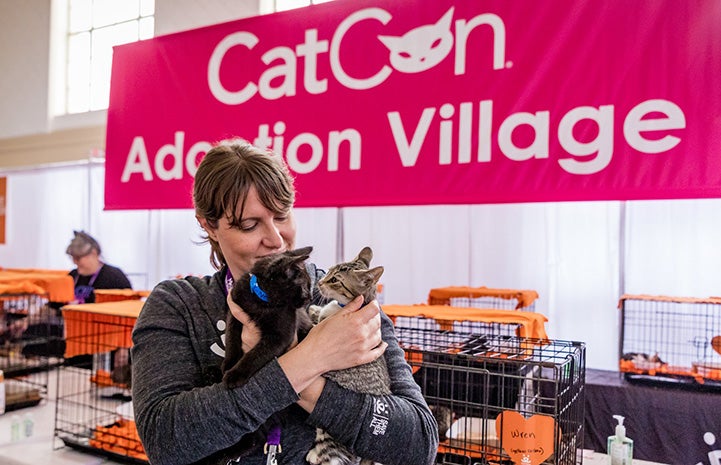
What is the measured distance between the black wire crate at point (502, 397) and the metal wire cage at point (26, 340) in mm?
1980

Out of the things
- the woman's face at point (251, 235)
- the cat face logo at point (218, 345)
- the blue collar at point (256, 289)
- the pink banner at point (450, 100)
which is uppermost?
the pink banner at point (450, 100)

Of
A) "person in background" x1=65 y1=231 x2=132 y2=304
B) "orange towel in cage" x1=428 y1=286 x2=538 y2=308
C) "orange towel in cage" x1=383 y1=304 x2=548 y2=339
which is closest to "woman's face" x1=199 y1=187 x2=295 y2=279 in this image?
"orange towel in cage" x1=383 y1=304 x2=548 y2=339

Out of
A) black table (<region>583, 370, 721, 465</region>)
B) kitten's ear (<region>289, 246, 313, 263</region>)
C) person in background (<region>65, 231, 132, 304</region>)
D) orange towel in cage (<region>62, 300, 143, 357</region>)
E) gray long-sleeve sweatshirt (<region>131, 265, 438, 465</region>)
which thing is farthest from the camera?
person in background (<region>65, 231, 132, 304</region>)

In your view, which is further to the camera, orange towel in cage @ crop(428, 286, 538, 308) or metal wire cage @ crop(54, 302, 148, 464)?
orange towel in cage @ crop(428, 286, 538, 308)

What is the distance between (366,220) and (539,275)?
158 centimetres

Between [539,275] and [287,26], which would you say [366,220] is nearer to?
[539,275]

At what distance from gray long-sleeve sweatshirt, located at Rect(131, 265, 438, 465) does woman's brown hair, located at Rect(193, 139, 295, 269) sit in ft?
0.56

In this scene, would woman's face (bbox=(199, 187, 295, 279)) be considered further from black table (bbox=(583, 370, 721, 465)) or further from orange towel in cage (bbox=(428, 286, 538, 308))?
black table (bbox=(583, 370, 721, 465))

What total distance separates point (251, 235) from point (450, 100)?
4.66ft

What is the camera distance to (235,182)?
0.95m

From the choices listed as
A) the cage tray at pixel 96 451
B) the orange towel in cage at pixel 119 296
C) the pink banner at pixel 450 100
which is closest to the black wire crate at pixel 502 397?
the pink banner at pixel 450 100

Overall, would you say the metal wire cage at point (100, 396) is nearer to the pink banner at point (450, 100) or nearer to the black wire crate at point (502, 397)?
the pink banner at point (450, 100)

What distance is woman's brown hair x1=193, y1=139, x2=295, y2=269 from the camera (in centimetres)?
95

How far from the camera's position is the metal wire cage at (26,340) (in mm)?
2838
